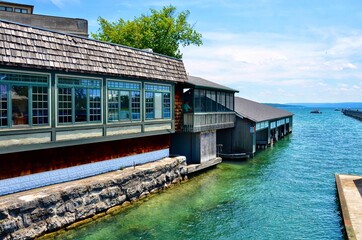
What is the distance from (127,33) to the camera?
38438mm

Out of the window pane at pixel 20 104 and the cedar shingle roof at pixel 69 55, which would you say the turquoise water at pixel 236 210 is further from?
the cedar shingle roof at pixel 69 55

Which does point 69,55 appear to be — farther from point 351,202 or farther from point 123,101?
point 351,202

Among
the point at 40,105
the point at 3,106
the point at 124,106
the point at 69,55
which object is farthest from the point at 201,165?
the point at 3,106

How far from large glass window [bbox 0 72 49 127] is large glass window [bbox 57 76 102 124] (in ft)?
2.04

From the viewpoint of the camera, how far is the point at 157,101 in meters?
16.3

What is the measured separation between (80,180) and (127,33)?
2946 centimetres

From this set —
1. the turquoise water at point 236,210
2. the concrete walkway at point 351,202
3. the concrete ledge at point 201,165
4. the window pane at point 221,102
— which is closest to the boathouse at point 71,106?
the turquoise water at point 236,210

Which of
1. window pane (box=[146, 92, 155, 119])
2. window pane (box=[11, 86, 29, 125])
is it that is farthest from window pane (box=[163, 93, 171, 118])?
window pane (box=[11, 86, 29, 125])

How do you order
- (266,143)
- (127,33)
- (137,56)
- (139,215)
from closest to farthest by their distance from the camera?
(139,215) → (137,56) → (266,143) → (127,33)

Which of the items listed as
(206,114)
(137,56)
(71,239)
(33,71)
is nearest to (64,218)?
(71,239)

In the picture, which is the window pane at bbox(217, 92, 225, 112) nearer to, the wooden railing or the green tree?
the wooden railing

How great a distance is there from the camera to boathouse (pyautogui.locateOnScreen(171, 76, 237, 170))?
18469mm

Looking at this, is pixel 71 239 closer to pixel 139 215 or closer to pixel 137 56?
pixel 139 215

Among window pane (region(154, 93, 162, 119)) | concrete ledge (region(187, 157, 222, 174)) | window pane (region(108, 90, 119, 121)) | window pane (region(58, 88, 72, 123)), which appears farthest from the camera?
concrete ledge (region(187, 157, 222, 174))
